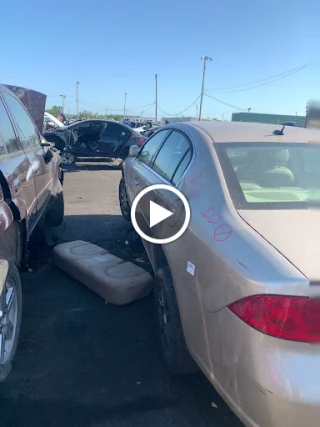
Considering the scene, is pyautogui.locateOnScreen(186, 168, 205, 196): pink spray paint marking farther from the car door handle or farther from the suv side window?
the suv side window

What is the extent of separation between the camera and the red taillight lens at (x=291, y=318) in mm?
1519

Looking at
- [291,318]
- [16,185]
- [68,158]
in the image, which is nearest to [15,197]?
[16,185]

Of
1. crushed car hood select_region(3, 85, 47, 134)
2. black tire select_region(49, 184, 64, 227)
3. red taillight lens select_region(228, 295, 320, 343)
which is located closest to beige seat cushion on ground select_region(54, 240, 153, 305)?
black tire select_region(49, 184, 64, 227)

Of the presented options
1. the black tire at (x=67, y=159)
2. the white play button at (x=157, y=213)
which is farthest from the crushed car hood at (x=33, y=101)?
the white play button at (x=157, y=213)

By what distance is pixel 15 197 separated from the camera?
2.72 meters

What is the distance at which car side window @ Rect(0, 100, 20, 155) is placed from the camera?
303 cm

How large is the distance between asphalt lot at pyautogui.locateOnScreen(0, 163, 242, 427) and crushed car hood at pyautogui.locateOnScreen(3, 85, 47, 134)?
18.0 ft

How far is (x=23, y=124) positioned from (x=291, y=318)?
11.4 feet

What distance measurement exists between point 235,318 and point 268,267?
276 mm

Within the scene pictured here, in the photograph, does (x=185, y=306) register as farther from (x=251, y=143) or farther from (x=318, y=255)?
(x=251, y=143)

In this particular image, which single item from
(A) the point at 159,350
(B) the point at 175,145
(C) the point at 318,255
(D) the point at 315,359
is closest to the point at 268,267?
(C) the point at 318,255

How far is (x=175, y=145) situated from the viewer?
3.41 m

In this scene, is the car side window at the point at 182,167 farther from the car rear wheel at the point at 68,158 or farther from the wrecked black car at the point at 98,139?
the car rear wheel at the point at 68,158

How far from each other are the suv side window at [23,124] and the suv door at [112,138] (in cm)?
800
